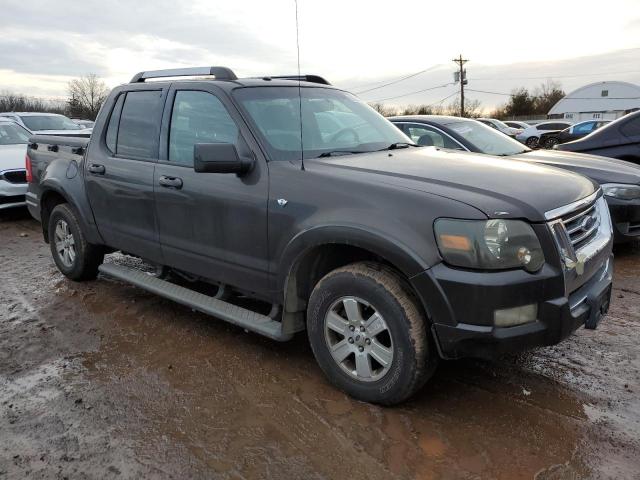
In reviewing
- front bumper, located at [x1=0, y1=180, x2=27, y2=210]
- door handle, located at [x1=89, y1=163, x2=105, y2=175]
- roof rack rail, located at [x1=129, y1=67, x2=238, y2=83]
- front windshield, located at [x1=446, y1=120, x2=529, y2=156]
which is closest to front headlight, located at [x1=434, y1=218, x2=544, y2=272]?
roof rack rail, located at [x1=129, y1=67, x2=238, y2=83]

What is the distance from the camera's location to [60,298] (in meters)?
5.21

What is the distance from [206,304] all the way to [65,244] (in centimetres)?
241

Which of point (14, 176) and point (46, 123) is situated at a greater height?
point (46, 123)

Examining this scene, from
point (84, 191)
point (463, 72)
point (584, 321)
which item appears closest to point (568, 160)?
point (584, 321)

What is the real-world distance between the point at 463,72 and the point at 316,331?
57668mm

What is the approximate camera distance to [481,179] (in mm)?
3104

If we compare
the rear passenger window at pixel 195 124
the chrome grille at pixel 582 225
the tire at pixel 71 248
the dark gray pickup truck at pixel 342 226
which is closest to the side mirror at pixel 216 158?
the dark gray pickup truck at pixel 342 226

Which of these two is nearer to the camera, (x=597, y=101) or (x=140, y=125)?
(x=140, y=125)

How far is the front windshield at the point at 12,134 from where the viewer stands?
1011 centimetres

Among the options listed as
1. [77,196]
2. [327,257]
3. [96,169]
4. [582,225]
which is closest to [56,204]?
[77,196]

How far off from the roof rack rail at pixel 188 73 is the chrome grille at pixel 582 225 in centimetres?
255

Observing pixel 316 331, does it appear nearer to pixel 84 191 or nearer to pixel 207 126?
pixel 207 126

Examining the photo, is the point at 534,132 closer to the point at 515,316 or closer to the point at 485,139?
the point at 485,139

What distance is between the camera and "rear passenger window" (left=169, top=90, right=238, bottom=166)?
382cm
